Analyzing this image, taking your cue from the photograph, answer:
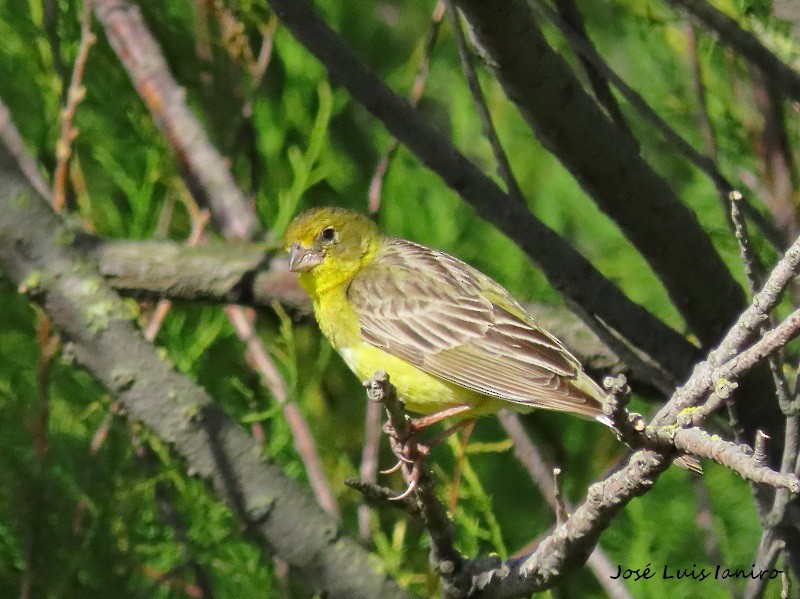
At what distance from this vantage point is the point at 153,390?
3.01m

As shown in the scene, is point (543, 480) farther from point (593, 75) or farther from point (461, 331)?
point (593, 75)

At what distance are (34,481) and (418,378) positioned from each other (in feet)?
4.07

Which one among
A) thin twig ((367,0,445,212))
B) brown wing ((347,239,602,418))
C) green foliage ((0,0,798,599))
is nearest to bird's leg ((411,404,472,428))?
brown wing ((347,239,602,418))

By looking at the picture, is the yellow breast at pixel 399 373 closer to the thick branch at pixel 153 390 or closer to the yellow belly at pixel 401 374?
the yellow belly at pixel 401 374

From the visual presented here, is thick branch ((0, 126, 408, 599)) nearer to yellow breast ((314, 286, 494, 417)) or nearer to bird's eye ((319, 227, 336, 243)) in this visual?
yellow breast ((314, 286, 494, 417))

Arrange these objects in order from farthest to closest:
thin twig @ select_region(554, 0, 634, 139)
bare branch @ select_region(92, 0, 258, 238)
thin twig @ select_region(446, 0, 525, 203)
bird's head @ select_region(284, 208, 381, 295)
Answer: bare branch @ select_region(92, 0, 258, 238) < bird's head @ select_region(284, 208, 381, 295) < thin twig @ select_region(554, 0, 634, 139) < thin twig @ select_region(446, 0, 525, 203)

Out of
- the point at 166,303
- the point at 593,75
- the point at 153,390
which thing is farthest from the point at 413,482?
the point at 166,303

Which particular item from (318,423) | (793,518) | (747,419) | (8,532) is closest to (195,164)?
(318,423)

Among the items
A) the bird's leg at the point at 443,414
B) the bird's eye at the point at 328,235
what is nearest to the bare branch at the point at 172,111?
the bird's eye at the point at 328,235

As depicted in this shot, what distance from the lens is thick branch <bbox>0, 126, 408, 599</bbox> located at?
2988mm

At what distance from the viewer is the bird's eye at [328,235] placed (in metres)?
4.09

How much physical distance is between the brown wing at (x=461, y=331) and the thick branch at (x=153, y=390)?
Answer: 29.1 inches

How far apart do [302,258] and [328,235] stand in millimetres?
162

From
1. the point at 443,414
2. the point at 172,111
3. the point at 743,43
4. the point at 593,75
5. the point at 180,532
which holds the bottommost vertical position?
the point at 180,532
